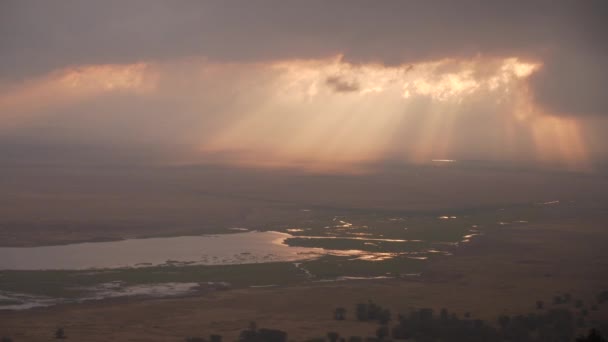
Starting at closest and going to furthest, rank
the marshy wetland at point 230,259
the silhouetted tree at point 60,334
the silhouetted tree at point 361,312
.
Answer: the silhouetted tree at point 60,334
the silhouetted tree at point 361,312
the marshy wetland at point 230,259

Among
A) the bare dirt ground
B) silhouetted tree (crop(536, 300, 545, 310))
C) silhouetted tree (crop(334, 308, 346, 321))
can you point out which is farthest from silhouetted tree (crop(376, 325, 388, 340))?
silhouetted tree (crop(536, 300, 545, 310))

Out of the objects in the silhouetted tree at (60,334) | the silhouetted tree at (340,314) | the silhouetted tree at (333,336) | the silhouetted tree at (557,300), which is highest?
the silhouetted tree at (557,300)

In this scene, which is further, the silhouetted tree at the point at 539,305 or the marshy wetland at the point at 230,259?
the marshy wetland at the point at 230,259

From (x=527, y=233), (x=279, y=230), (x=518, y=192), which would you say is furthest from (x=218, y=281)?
(x=518, y=192)

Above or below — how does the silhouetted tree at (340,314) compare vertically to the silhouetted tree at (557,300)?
below

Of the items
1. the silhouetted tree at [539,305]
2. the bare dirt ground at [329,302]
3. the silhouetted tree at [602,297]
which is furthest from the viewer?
the silhouetted tree at [602,297]

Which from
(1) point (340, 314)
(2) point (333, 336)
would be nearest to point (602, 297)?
(1) point (340, 314)

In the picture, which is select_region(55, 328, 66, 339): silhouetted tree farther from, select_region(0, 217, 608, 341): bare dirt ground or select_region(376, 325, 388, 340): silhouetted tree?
select_region(376, 325, 388, 340): silhouetted tree

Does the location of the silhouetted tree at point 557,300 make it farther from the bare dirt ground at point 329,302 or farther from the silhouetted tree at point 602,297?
the silhouetted tree at point 602,297

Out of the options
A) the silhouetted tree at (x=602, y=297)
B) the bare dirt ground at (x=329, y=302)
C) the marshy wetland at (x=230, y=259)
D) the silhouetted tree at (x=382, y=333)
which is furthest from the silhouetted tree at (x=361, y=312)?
the silhouetted tree at (x=602, y=297)
